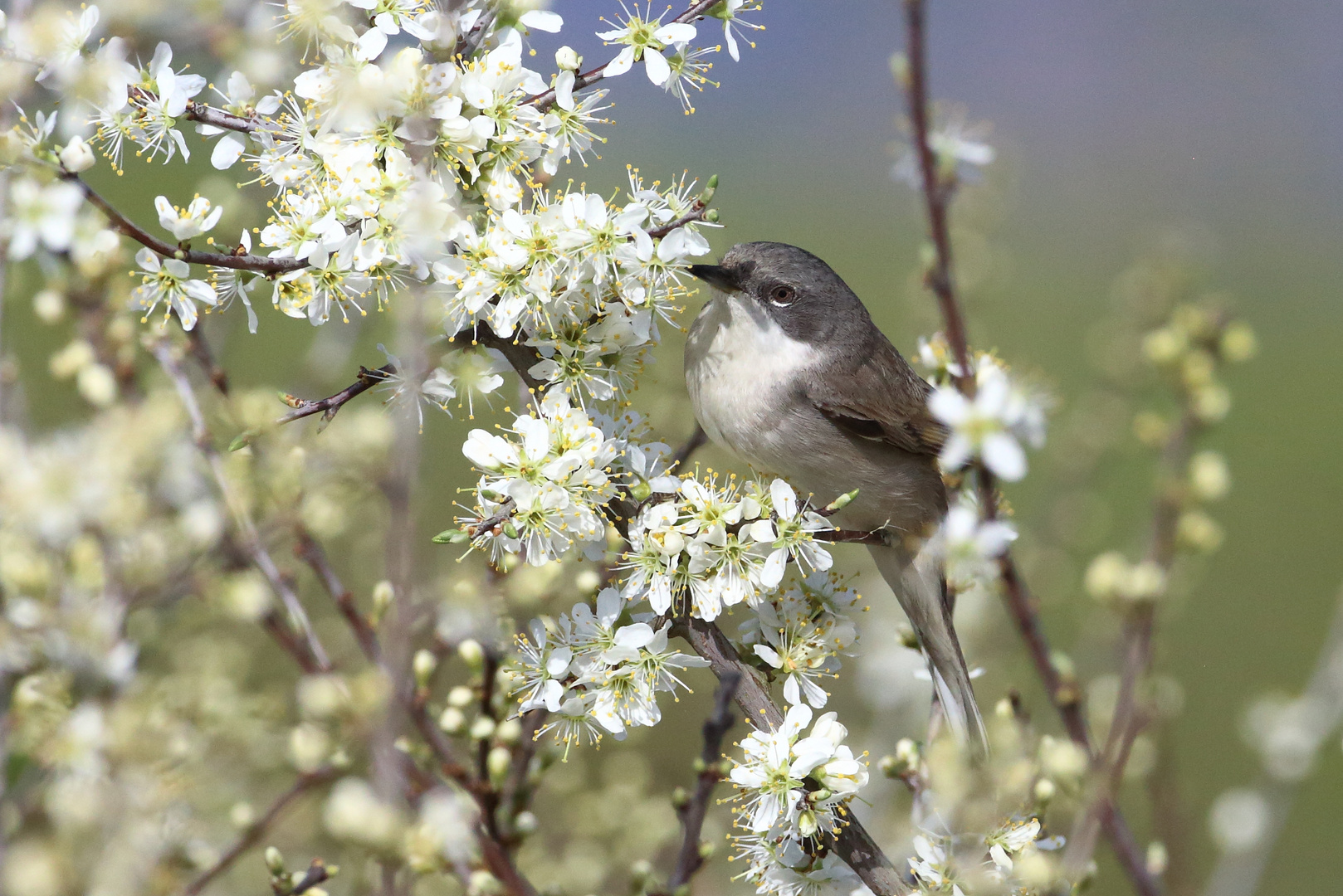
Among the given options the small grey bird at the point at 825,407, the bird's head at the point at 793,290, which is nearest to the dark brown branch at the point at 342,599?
the small grey bird at the point at 825,407

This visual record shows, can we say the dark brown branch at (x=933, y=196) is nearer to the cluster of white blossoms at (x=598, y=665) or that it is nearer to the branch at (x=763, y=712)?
the branch at (x=763, y=712)

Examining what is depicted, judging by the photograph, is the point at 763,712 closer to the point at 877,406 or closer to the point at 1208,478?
the point at 1208,478

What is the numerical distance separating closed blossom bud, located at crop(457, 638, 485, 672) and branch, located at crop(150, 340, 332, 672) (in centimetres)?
18

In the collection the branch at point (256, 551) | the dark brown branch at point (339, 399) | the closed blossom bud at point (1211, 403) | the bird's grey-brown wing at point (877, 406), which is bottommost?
the bird's grey-brown wing at point (877, 406)

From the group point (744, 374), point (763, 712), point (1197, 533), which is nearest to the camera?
point (1197, 533)

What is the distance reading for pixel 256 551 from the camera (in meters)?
1.36

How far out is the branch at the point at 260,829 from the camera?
48.1 inches

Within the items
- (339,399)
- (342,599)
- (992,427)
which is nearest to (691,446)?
(339,399)

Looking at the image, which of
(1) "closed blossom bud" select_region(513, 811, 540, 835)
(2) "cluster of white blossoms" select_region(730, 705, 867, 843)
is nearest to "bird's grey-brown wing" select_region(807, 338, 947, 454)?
(2) "cluster of white blossoms" select_region(730, 705, 867, 843)

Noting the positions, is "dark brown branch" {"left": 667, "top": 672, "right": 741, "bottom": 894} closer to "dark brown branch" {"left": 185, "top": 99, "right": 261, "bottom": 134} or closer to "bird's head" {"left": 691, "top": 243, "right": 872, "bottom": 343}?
"dark brown branch" {"left": 185, "top": 99, "right": 261, "bottom": 134}

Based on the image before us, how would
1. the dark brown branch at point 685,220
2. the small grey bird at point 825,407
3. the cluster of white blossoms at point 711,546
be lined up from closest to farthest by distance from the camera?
the cluster of white blossoms at point 711,546 < the dark brown branch at point 685,220 < the small grey bird at point 825,407

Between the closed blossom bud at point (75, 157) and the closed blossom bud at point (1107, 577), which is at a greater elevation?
the closed blossom bud at point (1107, 577)

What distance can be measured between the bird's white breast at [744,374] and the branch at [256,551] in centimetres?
141

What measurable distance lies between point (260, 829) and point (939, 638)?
6.02 feet
